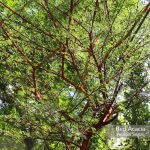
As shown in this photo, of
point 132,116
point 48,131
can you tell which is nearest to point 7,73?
point 48,131

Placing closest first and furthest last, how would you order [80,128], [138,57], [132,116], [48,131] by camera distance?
1. [80,128]
2. [48,131]
3. [138,57]
4. [132,116]

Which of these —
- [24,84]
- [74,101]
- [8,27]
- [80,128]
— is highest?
[8,27]

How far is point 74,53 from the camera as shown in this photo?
3770 mm

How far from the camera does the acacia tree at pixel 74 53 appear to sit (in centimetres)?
360

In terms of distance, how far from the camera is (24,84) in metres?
4.42

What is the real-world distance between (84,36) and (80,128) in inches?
51.9

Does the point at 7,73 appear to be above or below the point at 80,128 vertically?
above

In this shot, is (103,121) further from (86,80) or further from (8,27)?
(8,27)

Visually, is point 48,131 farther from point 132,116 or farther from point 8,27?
point 132,116

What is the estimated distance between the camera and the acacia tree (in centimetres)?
360

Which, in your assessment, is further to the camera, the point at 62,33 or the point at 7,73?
the point at 7,73

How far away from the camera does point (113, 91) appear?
4.40m

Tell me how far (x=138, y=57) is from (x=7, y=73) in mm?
2106

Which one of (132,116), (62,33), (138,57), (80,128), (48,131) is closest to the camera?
(62,33)
